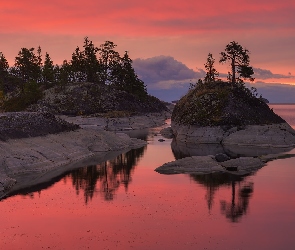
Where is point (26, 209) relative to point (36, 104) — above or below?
below

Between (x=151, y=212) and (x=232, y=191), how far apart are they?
36.2ft

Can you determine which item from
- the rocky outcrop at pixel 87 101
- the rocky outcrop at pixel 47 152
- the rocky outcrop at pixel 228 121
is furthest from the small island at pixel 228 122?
the rocky outcrop at pixel 87 101

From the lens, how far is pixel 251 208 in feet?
107

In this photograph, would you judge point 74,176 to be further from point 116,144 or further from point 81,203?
point 116,144

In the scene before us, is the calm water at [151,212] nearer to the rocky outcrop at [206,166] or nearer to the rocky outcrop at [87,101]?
the rocky outcrop at [206,166]

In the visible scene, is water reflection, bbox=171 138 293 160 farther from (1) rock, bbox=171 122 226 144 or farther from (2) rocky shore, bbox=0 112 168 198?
(2) rocky shore, bbox=0 112 168 198

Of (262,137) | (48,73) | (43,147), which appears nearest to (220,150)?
(262,137)

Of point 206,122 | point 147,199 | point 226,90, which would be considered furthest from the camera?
point 226,90

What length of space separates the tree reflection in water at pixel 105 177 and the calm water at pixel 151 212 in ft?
0.36

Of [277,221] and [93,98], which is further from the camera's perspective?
[93,98]

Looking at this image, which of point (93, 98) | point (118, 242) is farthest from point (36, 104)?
point (118, 242)

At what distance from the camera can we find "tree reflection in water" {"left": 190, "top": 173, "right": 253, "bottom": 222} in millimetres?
31528

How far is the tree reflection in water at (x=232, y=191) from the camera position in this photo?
31.5 meters

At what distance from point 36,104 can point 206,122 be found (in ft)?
247
